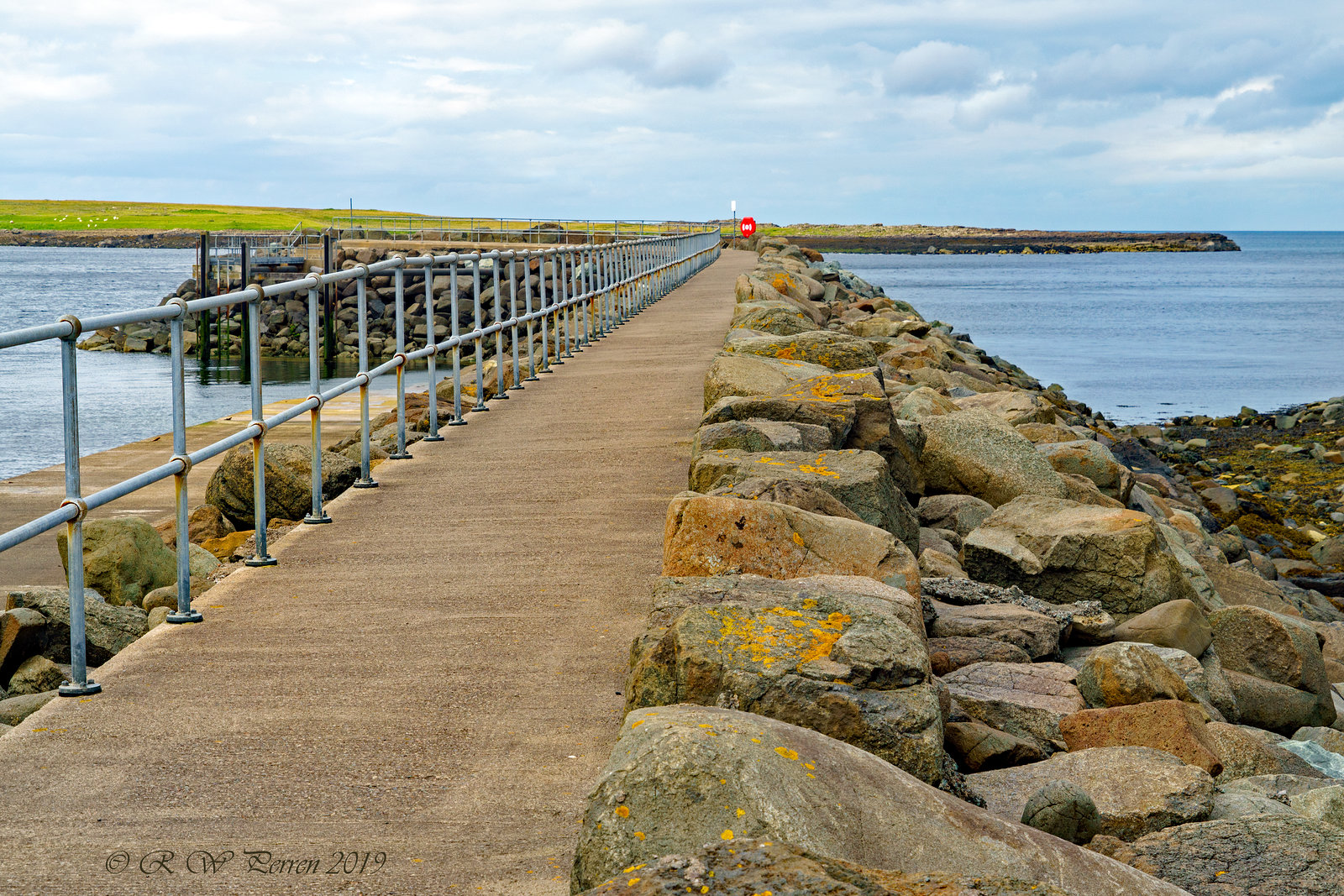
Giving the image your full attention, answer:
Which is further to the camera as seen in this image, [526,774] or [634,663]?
[634,663]

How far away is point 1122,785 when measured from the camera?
393 cm

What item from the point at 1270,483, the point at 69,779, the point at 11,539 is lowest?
the point at 1270,483

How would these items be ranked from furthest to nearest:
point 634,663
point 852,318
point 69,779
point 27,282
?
point 27,282 → point 852,318 → point 634,663 → point 69,779

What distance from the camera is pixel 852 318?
25.7 metres

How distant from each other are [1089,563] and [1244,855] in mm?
3549

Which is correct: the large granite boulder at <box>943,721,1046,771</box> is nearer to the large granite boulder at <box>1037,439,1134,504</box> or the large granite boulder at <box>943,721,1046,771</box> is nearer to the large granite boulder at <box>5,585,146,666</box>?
the large granite boulder at <box>5,585,146,666</box>

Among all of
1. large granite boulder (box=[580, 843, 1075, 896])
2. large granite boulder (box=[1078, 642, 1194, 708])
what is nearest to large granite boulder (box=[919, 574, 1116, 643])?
large granite boulder (box=[1078, 642, 1194, 708])

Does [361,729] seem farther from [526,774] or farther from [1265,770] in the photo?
[1265,770]

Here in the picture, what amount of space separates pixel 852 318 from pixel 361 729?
22.6 metres

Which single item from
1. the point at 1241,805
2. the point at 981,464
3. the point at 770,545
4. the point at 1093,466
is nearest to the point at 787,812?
the point at 1241,805

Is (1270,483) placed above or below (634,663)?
below

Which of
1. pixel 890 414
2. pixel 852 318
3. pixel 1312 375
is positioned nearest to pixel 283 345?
pixel 852 318

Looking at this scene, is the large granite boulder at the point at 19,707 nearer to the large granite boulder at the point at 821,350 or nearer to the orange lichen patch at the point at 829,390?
the orange lichen patch at the point at 829,390

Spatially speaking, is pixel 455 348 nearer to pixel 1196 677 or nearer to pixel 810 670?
pixel 1196 677
